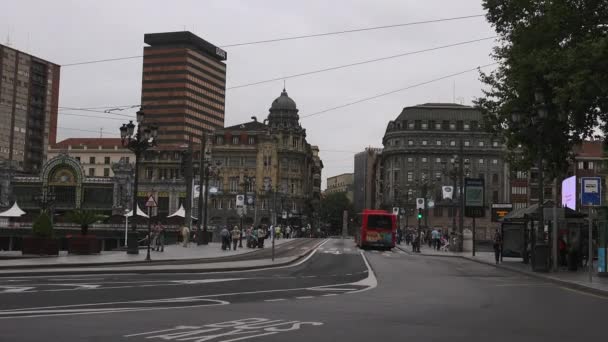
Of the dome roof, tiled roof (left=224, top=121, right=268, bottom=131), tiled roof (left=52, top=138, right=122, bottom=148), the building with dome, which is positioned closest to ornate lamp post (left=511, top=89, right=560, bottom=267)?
the building with dome

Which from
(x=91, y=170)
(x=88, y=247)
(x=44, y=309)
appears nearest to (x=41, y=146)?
(x=91, y=170)

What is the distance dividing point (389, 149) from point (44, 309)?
12626 cm

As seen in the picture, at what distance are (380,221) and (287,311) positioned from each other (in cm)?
4319

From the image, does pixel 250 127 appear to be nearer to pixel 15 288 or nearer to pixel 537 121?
pixel 537 121

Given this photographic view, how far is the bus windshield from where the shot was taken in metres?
55.6

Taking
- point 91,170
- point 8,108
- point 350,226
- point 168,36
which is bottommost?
point 350,226

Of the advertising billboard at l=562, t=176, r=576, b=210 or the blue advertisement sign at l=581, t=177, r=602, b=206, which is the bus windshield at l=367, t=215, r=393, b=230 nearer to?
the advertising billboard at l=562, t=176, r=576, b=210

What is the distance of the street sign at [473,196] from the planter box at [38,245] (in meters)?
27.1

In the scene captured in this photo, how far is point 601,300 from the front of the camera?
17188 mm

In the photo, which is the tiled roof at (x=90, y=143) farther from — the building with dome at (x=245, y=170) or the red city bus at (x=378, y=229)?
the red city bus at (x=378, y=229)

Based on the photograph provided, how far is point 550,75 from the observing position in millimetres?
23750

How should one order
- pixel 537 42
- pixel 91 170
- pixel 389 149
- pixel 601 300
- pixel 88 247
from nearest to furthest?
pixel 601 300
pixel 537 42
pixel 88 247
pixel 389 149
pixel 91 170

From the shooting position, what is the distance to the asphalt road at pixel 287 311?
9.83 metres

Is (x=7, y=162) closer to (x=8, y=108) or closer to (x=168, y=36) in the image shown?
(x=8, y=108)
